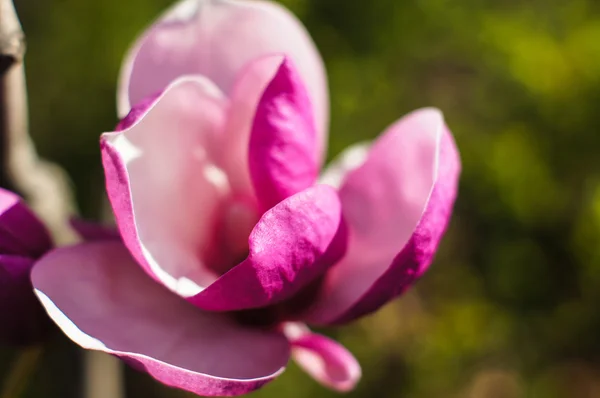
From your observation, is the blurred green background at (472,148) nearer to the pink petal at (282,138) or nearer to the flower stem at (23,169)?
the flower stem at (23,169)

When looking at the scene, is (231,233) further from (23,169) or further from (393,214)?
(23,169)

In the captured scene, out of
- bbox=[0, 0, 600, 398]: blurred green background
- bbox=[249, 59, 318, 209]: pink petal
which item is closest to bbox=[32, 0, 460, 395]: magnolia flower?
bbox=[249, 59, 318, 209]: pink petal

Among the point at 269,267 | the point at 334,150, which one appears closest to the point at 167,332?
the point at 269,267

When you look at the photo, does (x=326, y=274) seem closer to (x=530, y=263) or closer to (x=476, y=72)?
(x=530, y=263)

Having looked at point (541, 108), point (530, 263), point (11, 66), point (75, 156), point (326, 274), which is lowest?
point (530, 263)

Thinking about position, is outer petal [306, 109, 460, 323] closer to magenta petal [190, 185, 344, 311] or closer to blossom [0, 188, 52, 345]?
magenta petal [190, 185, 344, 311]

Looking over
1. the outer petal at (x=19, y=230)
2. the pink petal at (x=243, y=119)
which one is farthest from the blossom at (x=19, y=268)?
the pink petal at (x=243, y=119)
